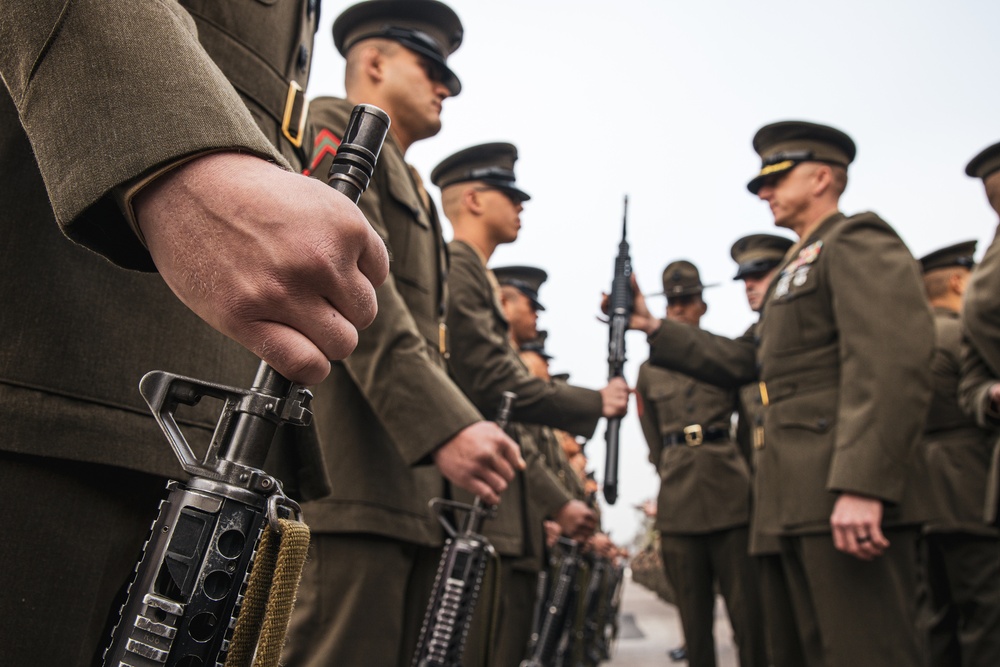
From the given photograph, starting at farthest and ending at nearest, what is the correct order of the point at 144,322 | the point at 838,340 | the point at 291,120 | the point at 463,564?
1. the point at 838,340
2. the point at 463,564
3. the point at 291,120
4. the point at 144,322

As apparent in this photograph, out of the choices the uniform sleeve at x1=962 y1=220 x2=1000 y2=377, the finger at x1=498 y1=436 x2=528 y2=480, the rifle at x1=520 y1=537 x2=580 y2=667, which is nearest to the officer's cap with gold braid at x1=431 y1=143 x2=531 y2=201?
the uniform sleeve at x1=962 y1=220 x2=1000 y2=377

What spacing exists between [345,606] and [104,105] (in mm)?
1634

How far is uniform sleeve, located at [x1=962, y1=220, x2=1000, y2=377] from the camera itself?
10.9 feet

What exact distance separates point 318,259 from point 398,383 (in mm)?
1415

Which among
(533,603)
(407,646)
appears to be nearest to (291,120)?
(407,646)

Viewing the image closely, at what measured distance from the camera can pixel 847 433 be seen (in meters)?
2.92

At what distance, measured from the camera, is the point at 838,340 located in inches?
128

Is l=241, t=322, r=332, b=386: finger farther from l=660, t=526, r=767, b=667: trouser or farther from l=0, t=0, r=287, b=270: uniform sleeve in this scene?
l=660, t=526, r=767, b=667: trouser

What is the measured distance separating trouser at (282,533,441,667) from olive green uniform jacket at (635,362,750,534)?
11.5ft

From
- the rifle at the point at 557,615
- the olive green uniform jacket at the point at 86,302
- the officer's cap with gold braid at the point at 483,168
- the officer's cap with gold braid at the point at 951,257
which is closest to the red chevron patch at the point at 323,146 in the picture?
the olive green uniform jacket at the point at 86,302

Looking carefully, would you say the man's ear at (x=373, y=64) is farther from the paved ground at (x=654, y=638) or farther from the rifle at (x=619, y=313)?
the paved ground at (x=654, y=638)

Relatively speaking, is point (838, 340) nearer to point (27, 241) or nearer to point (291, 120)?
point (291, 120)

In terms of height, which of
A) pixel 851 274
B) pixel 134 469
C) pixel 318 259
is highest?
pixel 851 274

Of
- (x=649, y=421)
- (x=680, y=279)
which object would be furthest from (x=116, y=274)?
(x=680, y=279)
